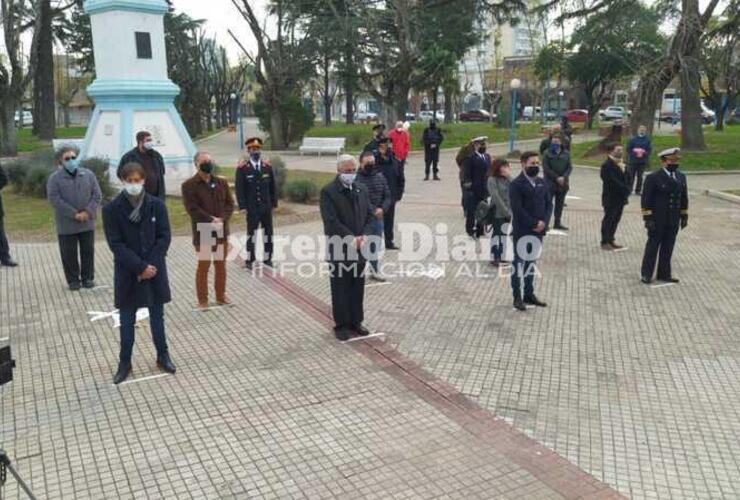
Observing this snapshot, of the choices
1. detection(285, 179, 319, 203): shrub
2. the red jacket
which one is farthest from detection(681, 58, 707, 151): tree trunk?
detection(285, 179, 319, 203): shrub

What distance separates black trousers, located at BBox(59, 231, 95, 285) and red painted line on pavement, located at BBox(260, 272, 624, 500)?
11.0 ft

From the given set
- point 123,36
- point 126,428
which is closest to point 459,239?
point 126,428

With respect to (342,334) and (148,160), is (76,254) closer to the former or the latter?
(148,160)

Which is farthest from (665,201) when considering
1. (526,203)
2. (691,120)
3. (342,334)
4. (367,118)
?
(367,118)

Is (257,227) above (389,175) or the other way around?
the other way around

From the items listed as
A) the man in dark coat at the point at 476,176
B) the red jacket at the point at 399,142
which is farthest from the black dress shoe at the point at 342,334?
the red jacket at the point at 399,142

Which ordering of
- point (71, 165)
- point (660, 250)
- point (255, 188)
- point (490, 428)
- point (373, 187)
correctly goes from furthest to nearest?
1. point (255, 188)
2. point (660, 250)
3. point (373, 187)
4. point (71, 165)
5. point (490, 428)

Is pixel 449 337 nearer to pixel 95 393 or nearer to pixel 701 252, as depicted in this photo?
pixel 95 393

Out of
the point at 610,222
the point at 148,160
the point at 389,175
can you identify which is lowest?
the point at 610,222

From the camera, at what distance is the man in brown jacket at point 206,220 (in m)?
7.45

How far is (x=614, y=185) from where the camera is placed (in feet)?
33.1

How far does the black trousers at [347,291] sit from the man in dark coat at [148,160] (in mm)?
4192

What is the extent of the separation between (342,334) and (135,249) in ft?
7.01

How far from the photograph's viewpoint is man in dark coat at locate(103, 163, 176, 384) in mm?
5363
